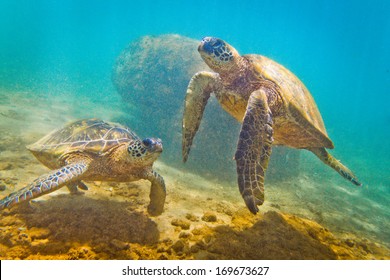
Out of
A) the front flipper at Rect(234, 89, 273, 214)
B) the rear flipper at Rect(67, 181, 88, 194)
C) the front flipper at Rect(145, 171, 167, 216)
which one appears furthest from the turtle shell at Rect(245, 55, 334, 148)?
the rear flipper at Rect(67, 181, 88, 194)

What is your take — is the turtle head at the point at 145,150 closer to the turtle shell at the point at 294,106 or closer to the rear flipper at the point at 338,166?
the turtle shell at the point at 294,106

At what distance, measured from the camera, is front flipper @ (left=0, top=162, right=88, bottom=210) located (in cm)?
324

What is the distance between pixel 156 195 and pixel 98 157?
1.34 metres

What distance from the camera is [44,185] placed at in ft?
11.2

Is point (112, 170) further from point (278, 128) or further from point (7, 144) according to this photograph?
point (7, 144)

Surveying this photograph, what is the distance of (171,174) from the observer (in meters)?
8.38

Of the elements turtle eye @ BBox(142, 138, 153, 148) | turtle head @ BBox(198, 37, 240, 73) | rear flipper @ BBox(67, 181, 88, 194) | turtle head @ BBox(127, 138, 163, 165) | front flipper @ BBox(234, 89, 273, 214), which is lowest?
rear flipper @ BBox(67, 181, 88, 194)

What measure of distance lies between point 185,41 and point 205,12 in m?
91.5

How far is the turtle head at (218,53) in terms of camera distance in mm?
4512

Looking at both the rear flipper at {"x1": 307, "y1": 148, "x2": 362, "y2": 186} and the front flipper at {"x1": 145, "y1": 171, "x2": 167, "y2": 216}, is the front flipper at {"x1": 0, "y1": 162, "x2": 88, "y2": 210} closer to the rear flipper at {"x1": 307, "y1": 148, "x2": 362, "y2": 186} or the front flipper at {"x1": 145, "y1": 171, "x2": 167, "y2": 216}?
the front flipper at {"x1": 145, "y1": 171, "x2": 167, "y2": 216}

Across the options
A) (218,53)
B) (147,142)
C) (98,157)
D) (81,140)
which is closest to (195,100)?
(218,53)

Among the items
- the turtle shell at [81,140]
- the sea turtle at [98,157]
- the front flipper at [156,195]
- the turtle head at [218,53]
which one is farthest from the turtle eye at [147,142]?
the turtle head at [218,53]

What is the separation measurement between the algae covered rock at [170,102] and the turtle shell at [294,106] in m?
4.62
